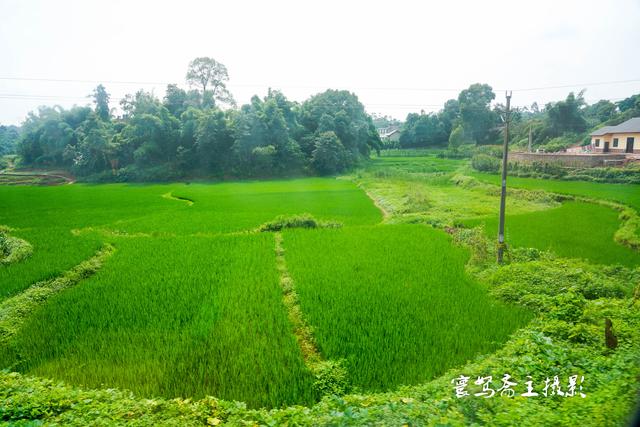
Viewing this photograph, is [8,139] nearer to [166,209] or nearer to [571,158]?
[166,209]

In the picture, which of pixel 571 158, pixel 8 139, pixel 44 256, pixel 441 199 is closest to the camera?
pixel 44 256

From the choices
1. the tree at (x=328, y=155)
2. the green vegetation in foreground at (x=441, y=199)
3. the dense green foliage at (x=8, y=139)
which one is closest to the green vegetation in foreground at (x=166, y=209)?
the green vegetation in foreground at (x=441, y=199)

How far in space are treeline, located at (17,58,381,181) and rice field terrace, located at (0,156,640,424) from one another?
1263 centimetres

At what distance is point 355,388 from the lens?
4.05m

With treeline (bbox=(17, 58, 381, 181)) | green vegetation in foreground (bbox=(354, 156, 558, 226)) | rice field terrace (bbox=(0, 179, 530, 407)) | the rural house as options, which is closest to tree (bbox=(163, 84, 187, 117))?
treeline (bbox=(17, 58, 381, 181))

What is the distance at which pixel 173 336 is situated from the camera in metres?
5.36

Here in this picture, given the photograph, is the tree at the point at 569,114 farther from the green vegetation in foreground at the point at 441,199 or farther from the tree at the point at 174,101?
the tree at the point at 174,101

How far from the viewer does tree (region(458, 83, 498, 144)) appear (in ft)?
108

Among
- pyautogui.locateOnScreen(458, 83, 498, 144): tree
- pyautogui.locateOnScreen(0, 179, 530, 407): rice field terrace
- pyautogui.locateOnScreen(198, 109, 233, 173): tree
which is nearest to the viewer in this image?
pyautogui.locateOnScreen(0, 179, 530, 407): rice field terrace

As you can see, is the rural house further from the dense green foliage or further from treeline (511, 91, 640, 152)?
the dense green foliage

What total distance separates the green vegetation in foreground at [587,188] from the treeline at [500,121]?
93.6 inches

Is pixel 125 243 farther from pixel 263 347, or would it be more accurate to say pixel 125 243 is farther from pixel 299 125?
pixel 299 125

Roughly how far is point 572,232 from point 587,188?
925 centimetres

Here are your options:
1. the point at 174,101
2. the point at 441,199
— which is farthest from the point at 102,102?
the point at 441,199
